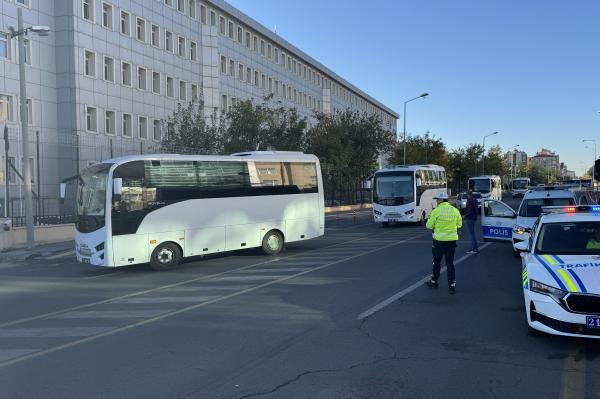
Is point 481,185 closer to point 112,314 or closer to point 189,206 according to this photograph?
point 189,206

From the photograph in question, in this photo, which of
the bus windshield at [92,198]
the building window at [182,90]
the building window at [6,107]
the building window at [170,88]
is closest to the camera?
the bus windshield at [92,198]

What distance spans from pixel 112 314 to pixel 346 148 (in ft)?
136

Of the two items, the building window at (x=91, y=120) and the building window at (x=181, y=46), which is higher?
the building window at (x=181, y=46)

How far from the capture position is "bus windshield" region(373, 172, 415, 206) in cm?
2838

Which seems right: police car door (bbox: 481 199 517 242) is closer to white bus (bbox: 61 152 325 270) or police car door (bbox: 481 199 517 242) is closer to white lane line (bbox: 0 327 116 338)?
white bus (bbox: 61 152 325 270)

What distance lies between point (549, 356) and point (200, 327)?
14.9ft

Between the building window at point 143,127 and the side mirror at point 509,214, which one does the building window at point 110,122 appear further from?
the side mirror at point 509,214

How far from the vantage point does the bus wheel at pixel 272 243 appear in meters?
17.4

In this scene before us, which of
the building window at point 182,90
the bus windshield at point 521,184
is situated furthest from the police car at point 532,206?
the bus windshield at point 521,184

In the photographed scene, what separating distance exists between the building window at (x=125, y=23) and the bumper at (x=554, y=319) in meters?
41.8

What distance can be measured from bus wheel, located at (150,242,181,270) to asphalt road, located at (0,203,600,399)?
160 centimetres

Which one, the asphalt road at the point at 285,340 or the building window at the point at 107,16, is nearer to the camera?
the asphalt road at the point at 285,340

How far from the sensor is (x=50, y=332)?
781 centimetres

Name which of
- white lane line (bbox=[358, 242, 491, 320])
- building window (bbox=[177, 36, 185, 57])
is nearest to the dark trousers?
white lane line (bbox=[358, 242, 491, 320])
